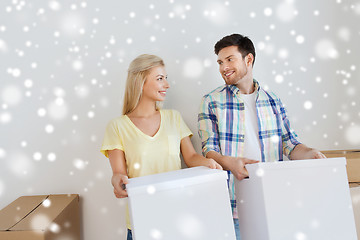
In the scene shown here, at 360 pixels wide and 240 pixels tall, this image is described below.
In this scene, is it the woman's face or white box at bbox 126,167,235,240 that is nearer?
white box at bbox 126,167,235,240

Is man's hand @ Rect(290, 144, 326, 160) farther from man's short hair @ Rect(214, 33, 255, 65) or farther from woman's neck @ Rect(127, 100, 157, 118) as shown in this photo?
woman's neck @ Rect(127, 100, 157, 118)

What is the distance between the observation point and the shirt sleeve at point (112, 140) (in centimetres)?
104

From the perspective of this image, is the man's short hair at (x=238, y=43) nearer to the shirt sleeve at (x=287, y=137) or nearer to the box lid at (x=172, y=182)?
the shirt sleeve at (x=287, y=137)

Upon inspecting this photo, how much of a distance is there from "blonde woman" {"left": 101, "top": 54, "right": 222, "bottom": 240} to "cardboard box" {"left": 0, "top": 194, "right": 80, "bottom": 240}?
25 centimetres

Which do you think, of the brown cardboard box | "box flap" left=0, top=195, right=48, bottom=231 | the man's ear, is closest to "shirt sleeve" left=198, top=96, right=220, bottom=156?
the man's ear

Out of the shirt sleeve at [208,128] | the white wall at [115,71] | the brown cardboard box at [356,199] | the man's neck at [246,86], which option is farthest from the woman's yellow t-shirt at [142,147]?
the brown cardboard box at [356,199]

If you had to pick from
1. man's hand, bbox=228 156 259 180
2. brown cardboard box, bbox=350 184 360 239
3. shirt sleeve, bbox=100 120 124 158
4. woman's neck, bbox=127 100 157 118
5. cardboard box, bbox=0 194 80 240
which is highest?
woman's neck, bbox=127 100 157 118

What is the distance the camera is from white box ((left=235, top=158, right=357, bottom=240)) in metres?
0.77

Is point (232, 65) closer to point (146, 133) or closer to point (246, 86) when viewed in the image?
point (246, 86)

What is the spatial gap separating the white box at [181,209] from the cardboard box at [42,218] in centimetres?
40

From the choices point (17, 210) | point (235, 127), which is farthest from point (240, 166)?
point (17, 210)

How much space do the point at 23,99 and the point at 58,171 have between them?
13.8 inches

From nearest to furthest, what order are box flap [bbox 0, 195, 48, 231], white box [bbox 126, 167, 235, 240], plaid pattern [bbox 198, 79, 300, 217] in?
white box [bbox 126, 167, 235, 240] → box flap [bbox 0, 195, 48, 231] → plaid pattern [bbox 198, 79, 300, 217]

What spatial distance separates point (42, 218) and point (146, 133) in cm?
46
